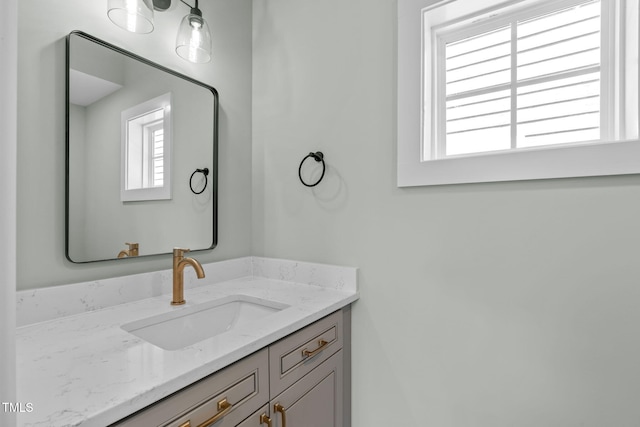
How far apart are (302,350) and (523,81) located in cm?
130

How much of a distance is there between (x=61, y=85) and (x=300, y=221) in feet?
3.55

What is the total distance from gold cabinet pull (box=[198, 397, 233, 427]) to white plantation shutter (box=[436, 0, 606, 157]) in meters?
1.20

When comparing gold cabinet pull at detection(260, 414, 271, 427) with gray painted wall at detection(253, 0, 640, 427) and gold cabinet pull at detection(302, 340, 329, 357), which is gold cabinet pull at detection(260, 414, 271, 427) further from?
gray painted wall at detection(253, 0, 640, 427)

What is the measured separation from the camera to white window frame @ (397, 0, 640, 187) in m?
0.96

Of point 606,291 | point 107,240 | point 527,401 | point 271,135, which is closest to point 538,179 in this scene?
point 606,291

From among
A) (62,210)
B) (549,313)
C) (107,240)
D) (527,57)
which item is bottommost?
(549,313)

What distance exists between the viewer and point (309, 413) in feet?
3.71

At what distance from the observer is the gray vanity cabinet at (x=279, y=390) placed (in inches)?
29.0

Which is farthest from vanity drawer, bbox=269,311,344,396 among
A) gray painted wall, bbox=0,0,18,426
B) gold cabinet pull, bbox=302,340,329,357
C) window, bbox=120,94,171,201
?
window, bbox=120,94,171,201

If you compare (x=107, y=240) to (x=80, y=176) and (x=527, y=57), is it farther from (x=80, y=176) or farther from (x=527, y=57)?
(x=527, y=57)

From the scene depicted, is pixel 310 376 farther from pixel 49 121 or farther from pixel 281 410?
pixel 49 121

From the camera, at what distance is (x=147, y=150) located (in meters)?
1.33

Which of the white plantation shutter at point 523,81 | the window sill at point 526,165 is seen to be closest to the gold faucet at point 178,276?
the window sill at point 526,165

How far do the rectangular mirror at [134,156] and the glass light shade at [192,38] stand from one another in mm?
139
